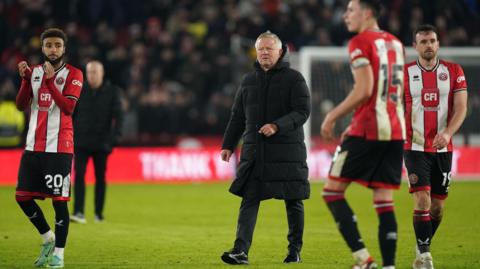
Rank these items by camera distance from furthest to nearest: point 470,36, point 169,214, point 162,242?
1. point 470,36
2. point 169,214
3. point 162,242

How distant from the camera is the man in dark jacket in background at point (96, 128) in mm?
14141

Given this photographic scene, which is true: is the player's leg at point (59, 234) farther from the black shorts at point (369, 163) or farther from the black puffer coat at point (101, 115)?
the black puffer coat at point (101, 115)

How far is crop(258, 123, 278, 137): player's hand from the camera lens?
8.85 meters

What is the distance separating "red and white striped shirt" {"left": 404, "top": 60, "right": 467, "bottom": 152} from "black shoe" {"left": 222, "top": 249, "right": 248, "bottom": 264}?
73.9 inches

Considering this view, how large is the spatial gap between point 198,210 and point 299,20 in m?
10.2

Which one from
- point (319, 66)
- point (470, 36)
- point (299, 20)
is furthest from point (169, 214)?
point (470, 36)

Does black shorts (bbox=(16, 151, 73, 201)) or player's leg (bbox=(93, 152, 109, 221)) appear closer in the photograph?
black shorts (bbox=(16, 151, 73, 201))

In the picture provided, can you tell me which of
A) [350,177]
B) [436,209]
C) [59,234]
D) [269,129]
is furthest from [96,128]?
[350,177]

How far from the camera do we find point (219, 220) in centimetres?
1438

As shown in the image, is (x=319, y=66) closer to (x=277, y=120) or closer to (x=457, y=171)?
(x=457, y=171)

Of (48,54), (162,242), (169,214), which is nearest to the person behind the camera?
(48,54)

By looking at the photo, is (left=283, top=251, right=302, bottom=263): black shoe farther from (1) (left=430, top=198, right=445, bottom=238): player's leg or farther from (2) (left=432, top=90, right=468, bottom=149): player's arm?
(2) (left=432, top=90, right=468, bottom=149): player's arm

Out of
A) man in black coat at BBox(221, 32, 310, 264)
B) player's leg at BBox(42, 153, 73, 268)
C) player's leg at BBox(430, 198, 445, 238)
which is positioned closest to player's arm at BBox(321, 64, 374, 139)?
man in black coat at BBox(221, 32, 310, 264)

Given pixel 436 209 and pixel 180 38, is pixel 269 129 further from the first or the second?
pixel 180 38
